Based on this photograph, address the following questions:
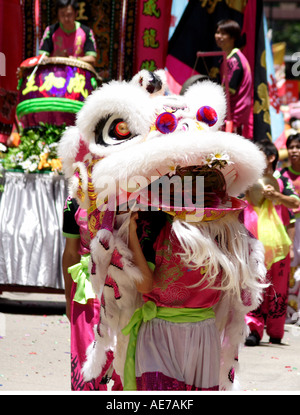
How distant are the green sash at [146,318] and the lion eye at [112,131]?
0.68 m

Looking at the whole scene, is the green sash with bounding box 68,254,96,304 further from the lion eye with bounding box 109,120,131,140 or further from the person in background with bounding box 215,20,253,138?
the person in background with bounding box 215,20,253,138

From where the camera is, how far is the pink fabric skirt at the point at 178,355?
3.01 metres

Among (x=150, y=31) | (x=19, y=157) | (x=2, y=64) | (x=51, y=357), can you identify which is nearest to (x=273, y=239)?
(x=51, y=357)

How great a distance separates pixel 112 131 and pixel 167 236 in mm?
497

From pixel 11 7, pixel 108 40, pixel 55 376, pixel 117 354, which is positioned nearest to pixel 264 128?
pixel 108 40

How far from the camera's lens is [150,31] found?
900 cm

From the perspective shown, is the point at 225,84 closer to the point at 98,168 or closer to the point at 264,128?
the point at 264,128

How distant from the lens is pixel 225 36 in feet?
24.5

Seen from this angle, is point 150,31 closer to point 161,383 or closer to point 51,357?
point 51,357

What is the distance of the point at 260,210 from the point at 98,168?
137 inches

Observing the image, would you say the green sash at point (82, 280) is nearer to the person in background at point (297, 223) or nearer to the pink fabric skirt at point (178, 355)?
the pink fabric skirt at point (178, 355)

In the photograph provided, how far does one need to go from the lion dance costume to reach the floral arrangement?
379 centimetres

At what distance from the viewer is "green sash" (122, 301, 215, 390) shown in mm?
A: 3068

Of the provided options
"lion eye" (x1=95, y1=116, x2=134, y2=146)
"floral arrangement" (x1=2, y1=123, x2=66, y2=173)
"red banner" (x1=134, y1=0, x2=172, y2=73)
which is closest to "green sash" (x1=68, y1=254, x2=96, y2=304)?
"lion eye" (x1=95, y1=116, x2=134, y2=146)
